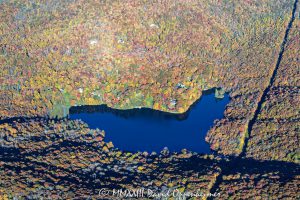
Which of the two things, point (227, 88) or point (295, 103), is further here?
point (227, 88)

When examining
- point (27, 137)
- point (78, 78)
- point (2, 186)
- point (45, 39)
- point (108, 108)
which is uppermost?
point (45, 39)

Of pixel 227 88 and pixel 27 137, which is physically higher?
pixel 227 88

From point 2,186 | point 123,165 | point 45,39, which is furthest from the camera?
point 45,39

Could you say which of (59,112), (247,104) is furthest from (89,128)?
(247,104)

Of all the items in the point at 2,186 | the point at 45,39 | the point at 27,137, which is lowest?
the point at 2,186

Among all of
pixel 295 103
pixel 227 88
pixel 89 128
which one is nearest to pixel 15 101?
pixel 89 128

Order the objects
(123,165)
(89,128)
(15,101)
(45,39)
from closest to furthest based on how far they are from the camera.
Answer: (123,165), (89,128), (15,101), (45,39)

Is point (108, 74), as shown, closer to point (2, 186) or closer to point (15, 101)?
point (15, 101)

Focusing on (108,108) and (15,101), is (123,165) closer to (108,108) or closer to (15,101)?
(108,108)

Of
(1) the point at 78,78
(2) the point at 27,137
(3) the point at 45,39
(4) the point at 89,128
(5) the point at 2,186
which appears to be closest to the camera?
(5) the point at 2,186
